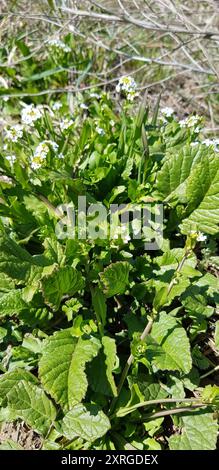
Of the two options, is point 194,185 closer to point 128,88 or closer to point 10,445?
point 128,88

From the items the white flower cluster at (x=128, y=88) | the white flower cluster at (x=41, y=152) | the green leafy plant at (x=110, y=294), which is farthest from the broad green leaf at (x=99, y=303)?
the white flower cluster at (x=128, y=88)

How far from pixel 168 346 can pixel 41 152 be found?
0.98 m

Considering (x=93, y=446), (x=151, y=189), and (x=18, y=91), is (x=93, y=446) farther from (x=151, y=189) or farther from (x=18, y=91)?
(x=18, y=91)

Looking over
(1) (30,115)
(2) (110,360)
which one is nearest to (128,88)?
(1) (30,115)

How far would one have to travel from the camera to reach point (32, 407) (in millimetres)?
2016

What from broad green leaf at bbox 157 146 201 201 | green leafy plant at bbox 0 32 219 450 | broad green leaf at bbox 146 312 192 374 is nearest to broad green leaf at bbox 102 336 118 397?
green leafy plant at bbox 0 32 219 450

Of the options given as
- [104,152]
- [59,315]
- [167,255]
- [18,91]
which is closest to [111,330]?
[59,315]

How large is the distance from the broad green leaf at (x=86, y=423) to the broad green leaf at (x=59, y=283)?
1.26 feet

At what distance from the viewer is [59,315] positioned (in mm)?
2260

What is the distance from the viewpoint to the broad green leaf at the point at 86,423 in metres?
1.88

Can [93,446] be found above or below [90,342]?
below

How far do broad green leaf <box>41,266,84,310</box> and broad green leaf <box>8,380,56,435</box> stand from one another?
1.08ft

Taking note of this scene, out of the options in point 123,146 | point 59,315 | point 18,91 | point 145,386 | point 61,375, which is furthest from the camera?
point 18,91
